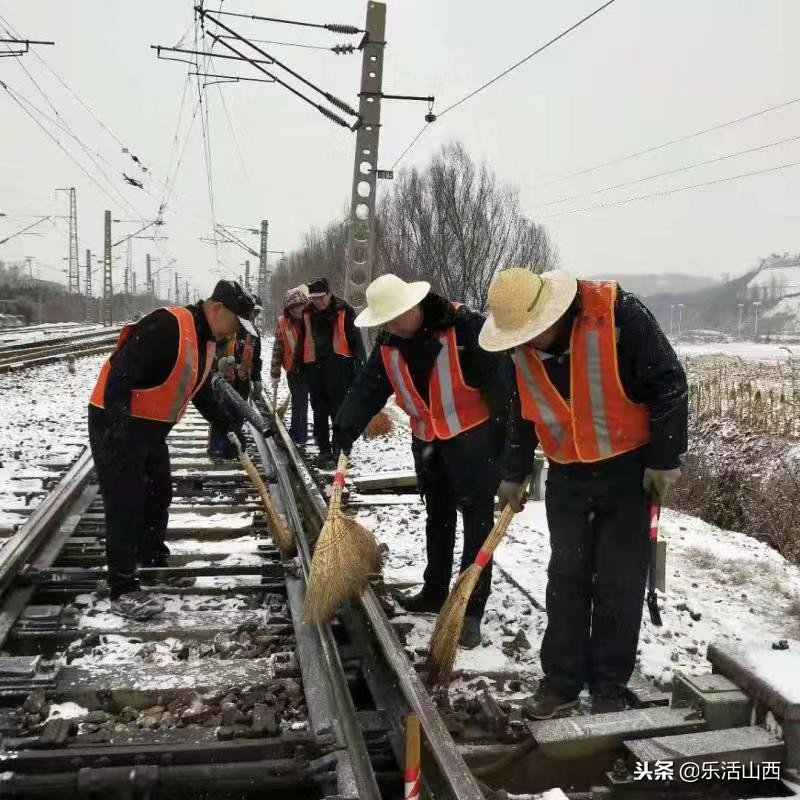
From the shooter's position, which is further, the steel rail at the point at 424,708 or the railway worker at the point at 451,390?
the railway worker at the point at 451,390

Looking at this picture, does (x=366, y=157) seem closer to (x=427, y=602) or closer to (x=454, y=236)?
(x=427, y=602)

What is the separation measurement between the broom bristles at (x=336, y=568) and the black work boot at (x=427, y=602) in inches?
13.1

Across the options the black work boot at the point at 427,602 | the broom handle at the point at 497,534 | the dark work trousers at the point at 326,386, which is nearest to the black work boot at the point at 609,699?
the broom handle at the point at 497,534

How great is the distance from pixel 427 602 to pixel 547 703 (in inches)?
51.0

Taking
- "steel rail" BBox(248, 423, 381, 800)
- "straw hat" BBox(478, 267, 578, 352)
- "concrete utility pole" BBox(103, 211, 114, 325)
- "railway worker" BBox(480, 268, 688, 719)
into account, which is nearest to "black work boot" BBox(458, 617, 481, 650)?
"railway worker" BBox(480, 268, 688, 719)

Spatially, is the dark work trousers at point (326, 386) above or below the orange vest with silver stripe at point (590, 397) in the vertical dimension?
below

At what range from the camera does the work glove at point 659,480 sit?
304cm

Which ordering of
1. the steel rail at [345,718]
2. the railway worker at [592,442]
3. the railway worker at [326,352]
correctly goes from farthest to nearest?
1. the railway worker at [326,352]
2. the railway worker at [592,442]
3. the steel rail at [345,718]

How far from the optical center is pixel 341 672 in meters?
3.24

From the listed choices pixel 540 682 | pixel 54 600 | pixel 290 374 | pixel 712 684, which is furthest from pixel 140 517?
pixel 290 374

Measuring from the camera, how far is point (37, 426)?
1074 centimetres

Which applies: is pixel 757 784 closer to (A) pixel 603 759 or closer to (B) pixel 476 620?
(A) pixel 603 759

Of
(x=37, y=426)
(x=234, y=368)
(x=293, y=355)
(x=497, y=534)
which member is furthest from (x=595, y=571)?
(x=37, y=426)

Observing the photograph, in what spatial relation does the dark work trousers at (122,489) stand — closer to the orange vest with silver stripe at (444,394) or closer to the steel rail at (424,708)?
the steel rail at (424,708)
